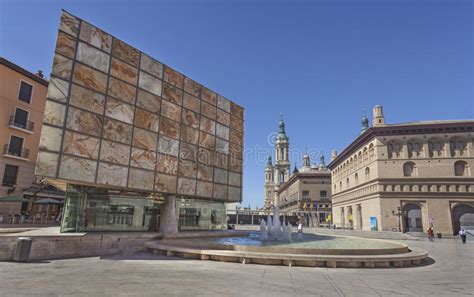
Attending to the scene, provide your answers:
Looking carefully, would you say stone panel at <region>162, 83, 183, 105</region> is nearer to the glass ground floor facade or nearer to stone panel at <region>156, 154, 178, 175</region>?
stone panel at <region>156, 154, 178, 175</region>

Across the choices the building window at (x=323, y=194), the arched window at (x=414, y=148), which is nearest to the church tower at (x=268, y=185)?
the building window at (x=323, y=194)

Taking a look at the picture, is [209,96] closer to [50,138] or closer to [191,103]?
[191,103]

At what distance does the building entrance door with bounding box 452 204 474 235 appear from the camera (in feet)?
142

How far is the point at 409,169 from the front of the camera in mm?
46688

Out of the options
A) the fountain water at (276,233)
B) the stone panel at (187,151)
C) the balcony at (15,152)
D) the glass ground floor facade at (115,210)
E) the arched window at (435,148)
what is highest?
the arched window at (435,148)

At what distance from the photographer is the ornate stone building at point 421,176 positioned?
43812mm

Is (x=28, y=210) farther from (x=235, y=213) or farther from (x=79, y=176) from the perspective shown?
(x=235, y=213)

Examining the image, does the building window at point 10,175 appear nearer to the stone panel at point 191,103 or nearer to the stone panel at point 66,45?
the stone panel at point 66,45

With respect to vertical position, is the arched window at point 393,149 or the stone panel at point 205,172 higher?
the arched window at point 393,149

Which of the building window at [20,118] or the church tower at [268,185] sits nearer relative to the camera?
the building window at [20,118]

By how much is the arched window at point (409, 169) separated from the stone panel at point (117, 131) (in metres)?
44.4

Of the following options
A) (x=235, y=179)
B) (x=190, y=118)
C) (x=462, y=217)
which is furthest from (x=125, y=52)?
(x=462, y=217)

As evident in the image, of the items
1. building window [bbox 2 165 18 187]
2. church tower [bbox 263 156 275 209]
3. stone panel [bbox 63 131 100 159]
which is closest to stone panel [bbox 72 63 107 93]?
stone panel [bbox 63 131 100 159]

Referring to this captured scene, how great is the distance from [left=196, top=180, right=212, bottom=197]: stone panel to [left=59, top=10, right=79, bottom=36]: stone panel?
1292cm
